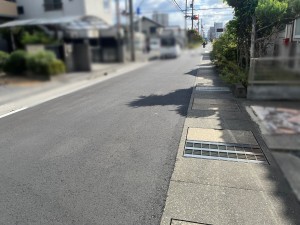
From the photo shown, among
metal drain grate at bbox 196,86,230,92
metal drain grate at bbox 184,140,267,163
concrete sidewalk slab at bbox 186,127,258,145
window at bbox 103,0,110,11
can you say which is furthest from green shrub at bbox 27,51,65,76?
metal drain grate at bbox 196,86,230,92

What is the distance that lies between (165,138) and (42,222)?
2.63m

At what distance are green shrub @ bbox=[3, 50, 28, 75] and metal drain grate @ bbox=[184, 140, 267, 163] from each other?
2645mm

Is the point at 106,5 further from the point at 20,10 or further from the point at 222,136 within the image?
the point at 222,136

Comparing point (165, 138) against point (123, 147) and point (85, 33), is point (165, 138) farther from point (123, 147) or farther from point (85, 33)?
point (85, 33)

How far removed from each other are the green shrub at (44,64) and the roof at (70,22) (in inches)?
10.1

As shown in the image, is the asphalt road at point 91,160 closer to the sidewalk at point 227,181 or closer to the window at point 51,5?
the sidewalk at point 227,181

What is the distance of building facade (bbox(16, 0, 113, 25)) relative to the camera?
6.70 feet

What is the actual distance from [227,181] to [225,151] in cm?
95

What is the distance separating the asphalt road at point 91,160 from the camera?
279 cm

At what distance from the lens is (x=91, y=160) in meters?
3.98

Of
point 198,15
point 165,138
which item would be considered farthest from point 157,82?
point 198,15

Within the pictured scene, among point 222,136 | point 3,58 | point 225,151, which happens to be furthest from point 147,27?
point 222,136

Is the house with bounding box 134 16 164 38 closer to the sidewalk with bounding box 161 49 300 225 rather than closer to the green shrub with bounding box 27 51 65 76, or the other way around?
the green shrub with bounding box 27 51 65 76

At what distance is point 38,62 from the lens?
2314mm
